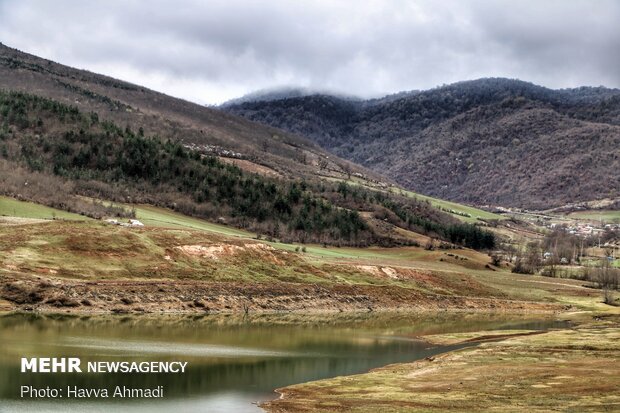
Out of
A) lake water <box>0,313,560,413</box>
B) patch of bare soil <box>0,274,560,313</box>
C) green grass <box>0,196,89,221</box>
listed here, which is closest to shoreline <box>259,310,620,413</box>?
lake water <box>0,313,560,413</box>

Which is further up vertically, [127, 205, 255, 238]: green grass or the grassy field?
[127, 205, 255, 238]: green grass

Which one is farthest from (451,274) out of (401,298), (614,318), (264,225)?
(264,225)

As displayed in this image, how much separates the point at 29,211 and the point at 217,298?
1601 inches

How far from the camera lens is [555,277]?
544 ft

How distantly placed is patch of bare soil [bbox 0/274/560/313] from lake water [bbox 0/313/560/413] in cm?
407

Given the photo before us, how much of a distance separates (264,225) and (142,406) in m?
136

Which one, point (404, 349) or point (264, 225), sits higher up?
point (264, 225)

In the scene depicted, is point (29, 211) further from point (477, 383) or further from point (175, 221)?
point (477, 383)

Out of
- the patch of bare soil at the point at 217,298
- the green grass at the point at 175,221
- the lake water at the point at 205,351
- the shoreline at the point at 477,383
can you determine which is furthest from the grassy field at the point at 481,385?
the green grass at the point at 175,221

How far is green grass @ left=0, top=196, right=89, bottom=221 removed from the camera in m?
117

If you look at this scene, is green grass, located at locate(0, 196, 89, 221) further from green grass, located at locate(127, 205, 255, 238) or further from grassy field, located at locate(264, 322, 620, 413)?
grassy field, located at locate(264, 322, 620, 413)

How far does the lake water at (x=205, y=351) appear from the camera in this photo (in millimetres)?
44750

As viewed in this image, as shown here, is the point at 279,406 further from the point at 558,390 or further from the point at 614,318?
the point at 614,318

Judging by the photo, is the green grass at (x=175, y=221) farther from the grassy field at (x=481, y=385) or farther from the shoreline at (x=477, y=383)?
the grassy field at (x=481, y=385)
